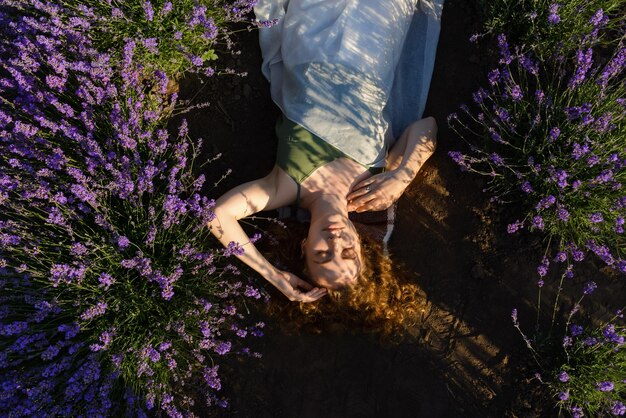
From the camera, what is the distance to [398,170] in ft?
9.85

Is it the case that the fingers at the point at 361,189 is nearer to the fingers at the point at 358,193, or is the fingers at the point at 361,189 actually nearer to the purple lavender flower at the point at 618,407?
the fingers at the point at 358,193

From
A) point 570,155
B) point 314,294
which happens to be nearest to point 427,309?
point 314,294

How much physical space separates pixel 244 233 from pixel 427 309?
123cm

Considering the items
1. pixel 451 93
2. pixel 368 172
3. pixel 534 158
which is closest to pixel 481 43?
pixel 451 93

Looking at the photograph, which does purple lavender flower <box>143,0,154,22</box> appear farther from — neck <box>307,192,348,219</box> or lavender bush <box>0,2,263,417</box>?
neck <box>307,192,348,219</box>

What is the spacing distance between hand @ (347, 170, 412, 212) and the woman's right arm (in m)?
0.35

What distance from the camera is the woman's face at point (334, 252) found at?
2.62 meters

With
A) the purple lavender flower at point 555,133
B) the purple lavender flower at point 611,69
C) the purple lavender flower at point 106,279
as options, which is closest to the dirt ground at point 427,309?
the purple lavender flower at point 555,133

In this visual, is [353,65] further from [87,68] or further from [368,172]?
[87,68]

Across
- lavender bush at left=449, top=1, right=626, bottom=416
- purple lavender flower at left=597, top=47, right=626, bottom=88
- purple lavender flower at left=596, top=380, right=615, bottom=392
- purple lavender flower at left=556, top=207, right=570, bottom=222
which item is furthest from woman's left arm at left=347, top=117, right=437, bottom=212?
purple lavender flower at left=596, top=380, right=615, bottom=392

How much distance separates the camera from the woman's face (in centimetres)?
262

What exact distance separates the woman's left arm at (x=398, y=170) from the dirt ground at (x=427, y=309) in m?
0.27

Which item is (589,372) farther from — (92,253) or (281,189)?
(92,253)

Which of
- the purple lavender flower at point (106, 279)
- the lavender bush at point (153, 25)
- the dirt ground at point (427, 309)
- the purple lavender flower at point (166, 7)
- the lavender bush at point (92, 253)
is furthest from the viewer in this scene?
the dirt ground at point (427, 309)
